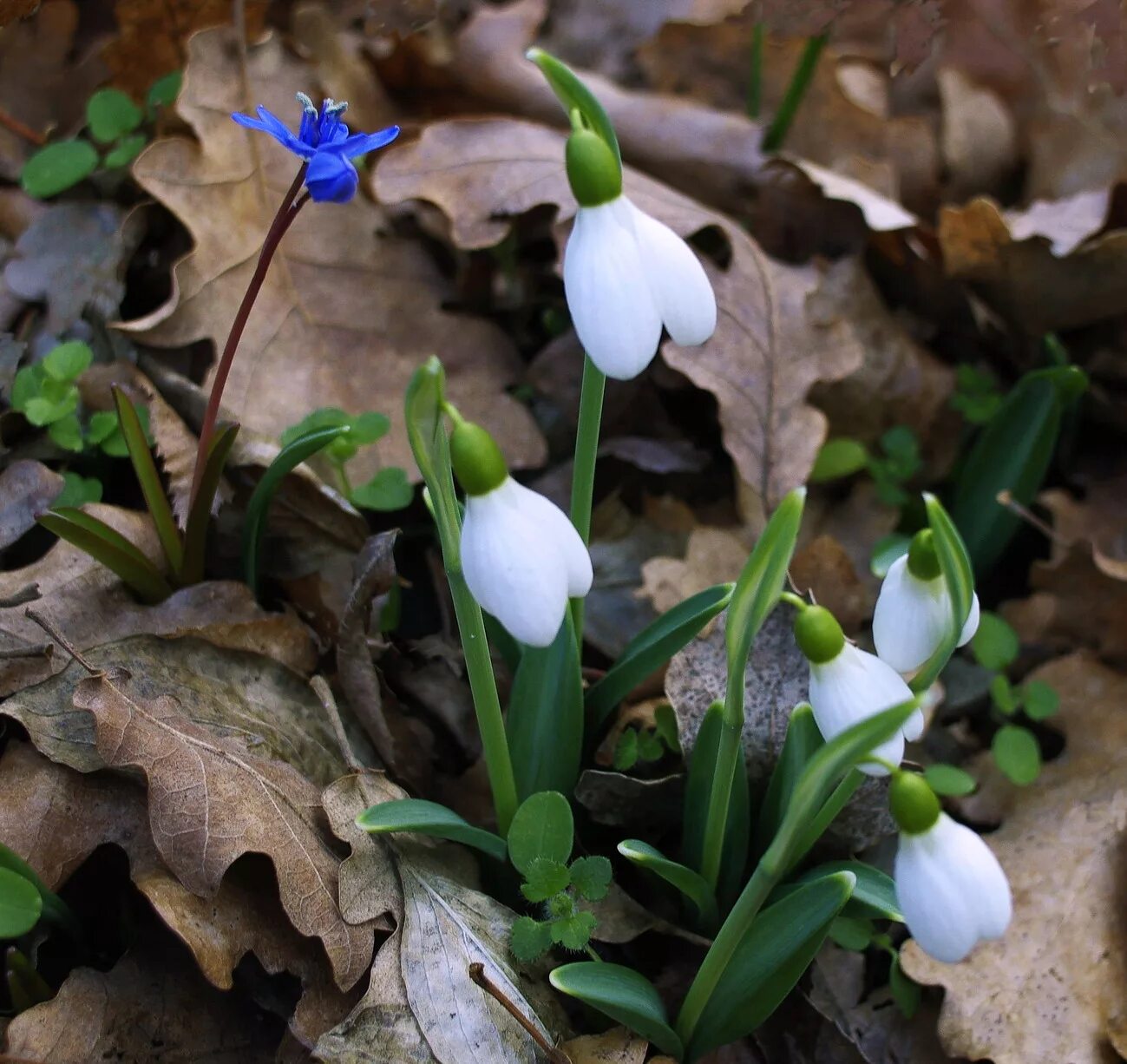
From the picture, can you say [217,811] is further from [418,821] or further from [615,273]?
[615,273]

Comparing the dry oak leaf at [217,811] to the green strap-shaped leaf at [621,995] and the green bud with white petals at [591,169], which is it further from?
the green bud with white petals at [591,169]

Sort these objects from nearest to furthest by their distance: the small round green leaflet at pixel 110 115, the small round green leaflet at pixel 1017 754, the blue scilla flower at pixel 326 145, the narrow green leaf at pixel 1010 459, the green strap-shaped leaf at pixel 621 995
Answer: the green strap-shaped leaf at pixel 621 995, the blue scilla flower at pixel 326 145, the small round green leaflet at pixel 1017 754, the narrow green leaf at pixel 1010 459, the small round green leaflet at pixel 110 115

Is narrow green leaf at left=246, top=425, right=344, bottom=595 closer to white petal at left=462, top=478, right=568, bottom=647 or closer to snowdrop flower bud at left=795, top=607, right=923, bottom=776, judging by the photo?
white petal at left=462, top=478, right=568, bottom=647

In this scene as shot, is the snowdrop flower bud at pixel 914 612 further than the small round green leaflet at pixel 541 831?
No

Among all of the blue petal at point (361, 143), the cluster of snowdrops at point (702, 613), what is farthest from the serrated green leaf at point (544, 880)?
the blue petal at point (361, 143)

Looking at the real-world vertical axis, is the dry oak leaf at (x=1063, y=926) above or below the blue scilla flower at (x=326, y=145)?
below

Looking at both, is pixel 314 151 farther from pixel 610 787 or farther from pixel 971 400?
pixel 971 400

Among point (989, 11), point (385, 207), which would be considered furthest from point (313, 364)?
point (989, 11)
